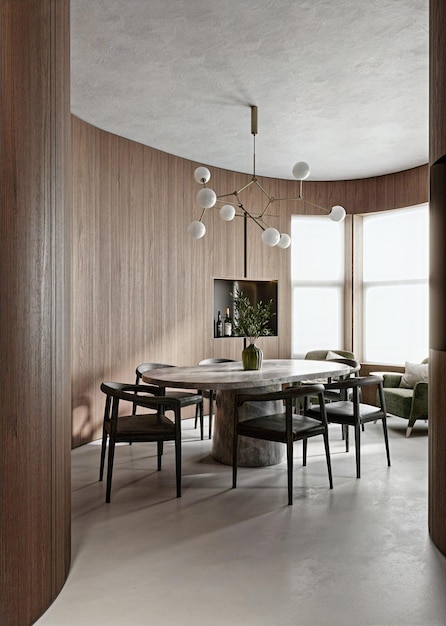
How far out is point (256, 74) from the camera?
413 cm

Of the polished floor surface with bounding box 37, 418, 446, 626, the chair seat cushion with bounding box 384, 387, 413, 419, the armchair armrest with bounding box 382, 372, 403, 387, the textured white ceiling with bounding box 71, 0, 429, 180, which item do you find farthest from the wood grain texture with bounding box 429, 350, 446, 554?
the armchair armrest with bounding box 382, 372, 403, 387

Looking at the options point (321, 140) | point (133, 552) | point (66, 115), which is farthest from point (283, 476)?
point (321, 140)

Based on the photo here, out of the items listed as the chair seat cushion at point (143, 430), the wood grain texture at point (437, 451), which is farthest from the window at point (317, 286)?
the wood grain texture at point (437, 451)

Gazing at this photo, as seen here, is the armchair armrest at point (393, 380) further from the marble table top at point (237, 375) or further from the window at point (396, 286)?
the marble table top at point (237, 375)

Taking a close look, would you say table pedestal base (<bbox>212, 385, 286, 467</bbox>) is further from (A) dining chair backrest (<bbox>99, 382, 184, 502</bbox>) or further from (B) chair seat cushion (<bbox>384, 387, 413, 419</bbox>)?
(B) chair seat cushion (<bbox>384, 387, 413, 419</bbox>)

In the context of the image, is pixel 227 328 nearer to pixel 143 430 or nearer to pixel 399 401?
pixel 399 401

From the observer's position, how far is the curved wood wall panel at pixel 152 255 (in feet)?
17.2

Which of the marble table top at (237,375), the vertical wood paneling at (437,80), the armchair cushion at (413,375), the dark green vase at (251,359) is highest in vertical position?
the vertical wood paneling at (437,80)

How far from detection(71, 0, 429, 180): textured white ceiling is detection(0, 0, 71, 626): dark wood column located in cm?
121

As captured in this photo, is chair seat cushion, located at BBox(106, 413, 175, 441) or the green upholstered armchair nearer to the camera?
chair seat cushion, located at BBox(106, 413, 175, 441)

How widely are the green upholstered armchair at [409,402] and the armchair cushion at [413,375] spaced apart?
0.05 metres

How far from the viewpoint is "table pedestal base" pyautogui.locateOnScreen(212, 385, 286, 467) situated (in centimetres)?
448

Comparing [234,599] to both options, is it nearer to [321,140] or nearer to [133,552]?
[133,552]

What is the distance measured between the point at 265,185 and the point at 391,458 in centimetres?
394
